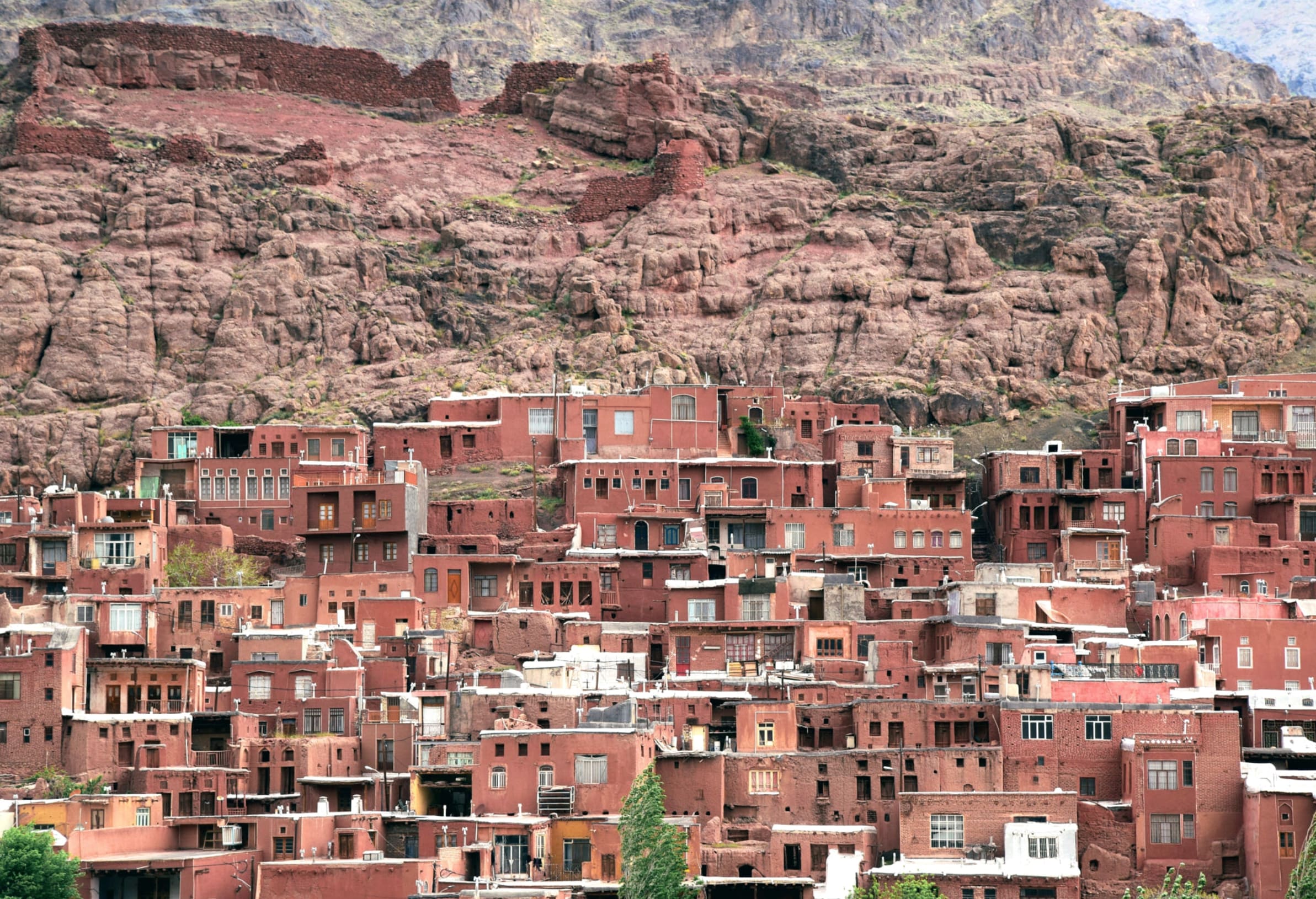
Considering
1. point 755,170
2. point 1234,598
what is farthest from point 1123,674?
point 755,170

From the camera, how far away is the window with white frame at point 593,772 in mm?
76250

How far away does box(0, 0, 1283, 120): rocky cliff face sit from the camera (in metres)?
167

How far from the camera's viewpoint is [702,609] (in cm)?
9000

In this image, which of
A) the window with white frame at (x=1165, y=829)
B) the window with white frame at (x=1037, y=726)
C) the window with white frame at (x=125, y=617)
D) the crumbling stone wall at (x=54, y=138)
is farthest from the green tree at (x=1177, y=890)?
the crumbling stone wall at (x=54, y=138)

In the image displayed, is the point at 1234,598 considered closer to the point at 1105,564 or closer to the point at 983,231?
the point at 1105,564

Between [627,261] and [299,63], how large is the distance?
94.0 ft

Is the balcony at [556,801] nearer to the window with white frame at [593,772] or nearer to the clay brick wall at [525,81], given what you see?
the window with white frame at [593,772]

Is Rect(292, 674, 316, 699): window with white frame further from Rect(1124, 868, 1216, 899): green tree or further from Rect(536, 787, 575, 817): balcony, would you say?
Rect(1124, 868, 1216, 899): green tree

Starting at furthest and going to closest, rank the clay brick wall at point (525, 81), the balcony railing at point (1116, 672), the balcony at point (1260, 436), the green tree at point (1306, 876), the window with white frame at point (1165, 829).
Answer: the clay brick wall at point (525, 81)
the balcony at point (1260, 436)
the balcony railing at point (1116, 672)
the window with white frame at point (1165, 829)
the green tree at point (1306, 876)

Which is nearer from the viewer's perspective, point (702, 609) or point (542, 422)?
point (702, 609)

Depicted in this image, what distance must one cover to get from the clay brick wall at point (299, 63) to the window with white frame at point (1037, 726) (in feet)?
230

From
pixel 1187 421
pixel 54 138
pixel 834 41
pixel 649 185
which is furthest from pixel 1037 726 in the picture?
pixel 834 41

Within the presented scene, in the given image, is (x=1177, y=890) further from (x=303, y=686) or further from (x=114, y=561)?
(x=114, y=561)

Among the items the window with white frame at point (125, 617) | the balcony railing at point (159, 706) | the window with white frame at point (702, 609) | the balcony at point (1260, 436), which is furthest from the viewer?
the balcony at point (1260, 436)
